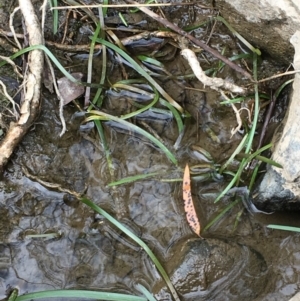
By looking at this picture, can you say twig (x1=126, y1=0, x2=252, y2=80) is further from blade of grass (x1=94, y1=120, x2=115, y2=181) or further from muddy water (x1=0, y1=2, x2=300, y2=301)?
blade of grass (x1=94, y1=120, x2=115, y2=181)

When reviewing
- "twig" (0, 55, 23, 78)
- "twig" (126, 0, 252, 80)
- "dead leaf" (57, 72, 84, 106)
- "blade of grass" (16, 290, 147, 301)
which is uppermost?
"twig" (126, 0, 252, 80)

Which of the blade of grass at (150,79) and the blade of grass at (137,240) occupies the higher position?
the blade of grass at (150,79)

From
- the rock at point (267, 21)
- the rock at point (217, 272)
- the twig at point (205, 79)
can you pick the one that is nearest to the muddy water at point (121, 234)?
the rock at point (217, 272)

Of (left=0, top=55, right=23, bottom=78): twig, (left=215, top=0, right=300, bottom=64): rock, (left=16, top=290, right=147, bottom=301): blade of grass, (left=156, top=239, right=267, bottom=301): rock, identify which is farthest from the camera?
(left=0, top=55, right=23, bottom=78): twig

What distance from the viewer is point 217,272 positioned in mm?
2453

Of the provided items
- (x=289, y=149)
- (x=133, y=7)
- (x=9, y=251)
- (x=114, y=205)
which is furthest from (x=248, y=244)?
(x=133, y=7)

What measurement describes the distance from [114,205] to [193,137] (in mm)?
544

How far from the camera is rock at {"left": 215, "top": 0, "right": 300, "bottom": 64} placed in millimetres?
2531

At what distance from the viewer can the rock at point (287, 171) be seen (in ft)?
7.99

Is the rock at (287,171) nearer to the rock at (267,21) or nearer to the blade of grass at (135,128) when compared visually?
the rock at (267,21)

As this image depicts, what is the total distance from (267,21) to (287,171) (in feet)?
2.52

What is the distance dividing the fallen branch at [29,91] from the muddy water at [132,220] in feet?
0.33

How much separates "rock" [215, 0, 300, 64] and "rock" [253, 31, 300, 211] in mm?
85

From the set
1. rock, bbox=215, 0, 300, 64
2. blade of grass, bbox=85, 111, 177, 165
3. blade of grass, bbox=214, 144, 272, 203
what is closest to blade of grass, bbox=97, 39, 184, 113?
blade of grass, bbox=85, 111, 177, 165
